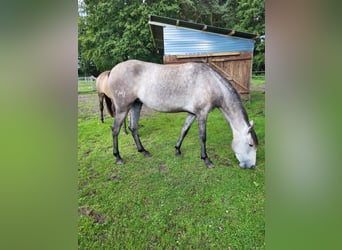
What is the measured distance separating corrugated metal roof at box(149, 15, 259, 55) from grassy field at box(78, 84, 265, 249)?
385mm

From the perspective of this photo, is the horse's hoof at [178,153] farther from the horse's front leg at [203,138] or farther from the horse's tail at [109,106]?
the horse's tail at [109,106]

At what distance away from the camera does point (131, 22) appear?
1487 mm

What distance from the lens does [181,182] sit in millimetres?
1446

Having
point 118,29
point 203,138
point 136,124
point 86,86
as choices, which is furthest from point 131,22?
point 203,138

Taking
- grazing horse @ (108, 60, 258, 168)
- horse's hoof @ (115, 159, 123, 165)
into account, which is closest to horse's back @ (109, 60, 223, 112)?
grazing horse @ (108, 60, 258, 168)

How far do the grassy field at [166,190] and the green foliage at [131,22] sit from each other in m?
0.31

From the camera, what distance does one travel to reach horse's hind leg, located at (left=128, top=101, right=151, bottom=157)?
62.7 inches

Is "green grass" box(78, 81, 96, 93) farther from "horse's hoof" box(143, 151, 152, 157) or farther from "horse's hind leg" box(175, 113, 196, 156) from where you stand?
"horse's hind leg" box(175, 113, 196, 156)

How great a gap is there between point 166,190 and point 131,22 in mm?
1153

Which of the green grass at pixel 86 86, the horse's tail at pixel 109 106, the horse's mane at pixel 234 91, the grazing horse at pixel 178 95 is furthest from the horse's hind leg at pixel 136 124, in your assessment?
the horse's mane at pixel 234 91

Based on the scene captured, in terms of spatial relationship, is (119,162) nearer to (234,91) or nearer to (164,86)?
(164,86)

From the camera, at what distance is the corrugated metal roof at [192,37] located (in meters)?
1.44
